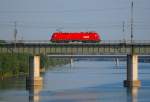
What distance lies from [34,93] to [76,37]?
23.5 m

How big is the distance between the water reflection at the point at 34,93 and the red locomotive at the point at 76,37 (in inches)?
496

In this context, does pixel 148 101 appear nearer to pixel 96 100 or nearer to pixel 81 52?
pixel 96 100

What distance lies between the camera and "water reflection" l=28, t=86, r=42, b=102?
8419cm

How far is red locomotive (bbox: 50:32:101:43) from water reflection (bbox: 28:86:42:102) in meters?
12.6

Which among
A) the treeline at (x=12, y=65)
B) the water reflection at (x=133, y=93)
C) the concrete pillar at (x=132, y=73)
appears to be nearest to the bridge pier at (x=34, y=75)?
the concrete pillar at (x=132, y=73)

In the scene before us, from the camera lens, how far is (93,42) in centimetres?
11156

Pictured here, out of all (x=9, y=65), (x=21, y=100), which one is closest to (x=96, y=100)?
(x=21, y=100)

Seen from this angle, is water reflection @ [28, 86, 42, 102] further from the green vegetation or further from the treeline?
the green vegetation

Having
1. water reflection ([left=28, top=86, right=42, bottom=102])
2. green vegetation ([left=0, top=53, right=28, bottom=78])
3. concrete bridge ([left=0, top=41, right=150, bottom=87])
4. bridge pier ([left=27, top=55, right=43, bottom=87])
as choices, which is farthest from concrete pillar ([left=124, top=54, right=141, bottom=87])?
green vegetation ([left=0, top=53, right=28, bottom=78])

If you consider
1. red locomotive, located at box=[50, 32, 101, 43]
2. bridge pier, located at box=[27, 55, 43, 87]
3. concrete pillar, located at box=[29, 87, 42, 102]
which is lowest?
concrete pillar, located at box=[29, 87, 42, 102]

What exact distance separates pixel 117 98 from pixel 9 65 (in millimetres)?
64458

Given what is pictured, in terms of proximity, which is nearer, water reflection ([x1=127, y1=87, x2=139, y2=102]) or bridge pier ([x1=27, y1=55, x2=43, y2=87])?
water reflection ([x1=127, y1=87, x2=139, y2=102])

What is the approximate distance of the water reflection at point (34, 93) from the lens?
8419 cm

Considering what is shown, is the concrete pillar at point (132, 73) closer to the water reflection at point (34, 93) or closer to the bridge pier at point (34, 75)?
the water reflection at point (34, 93)
